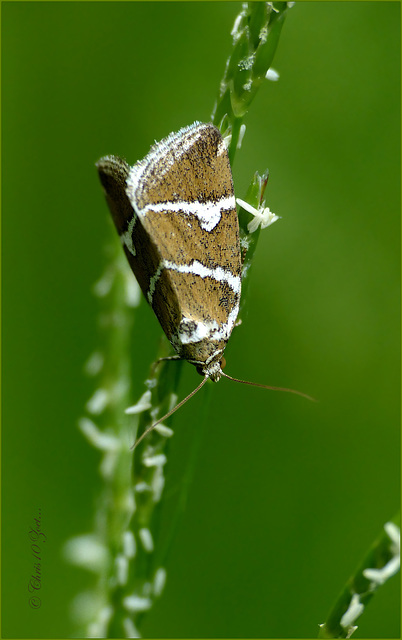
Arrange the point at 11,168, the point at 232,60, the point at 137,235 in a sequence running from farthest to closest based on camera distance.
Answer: the point at 11,168, the point at 137,235, the point at 232,60

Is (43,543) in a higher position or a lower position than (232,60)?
lower

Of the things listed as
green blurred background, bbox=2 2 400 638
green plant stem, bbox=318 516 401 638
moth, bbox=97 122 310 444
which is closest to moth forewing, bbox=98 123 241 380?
moth, bbox=97 122 310 444

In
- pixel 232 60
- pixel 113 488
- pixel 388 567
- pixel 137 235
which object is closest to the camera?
pixel 388 567

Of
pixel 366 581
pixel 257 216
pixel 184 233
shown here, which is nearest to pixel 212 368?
pixel 184 233

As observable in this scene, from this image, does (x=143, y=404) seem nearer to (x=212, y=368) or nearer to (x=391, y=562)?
(x=212, y=368)

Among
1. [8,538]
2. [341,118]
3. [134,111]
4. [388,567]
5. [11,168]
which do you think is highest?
[341,118]

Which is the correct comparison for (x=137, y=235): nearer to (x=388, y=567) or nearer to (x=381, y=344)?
(x=388, y=567)

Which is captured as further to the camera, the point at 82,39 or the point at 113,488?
the point at 82,39

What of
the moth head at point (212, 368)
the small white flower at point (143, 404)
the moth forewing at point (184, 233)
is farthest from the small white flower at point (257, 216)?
the moth head at point (212, 368)

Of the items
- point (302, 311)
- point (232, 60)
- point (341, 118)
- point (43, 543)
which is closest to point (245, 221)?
point (232, 60)
